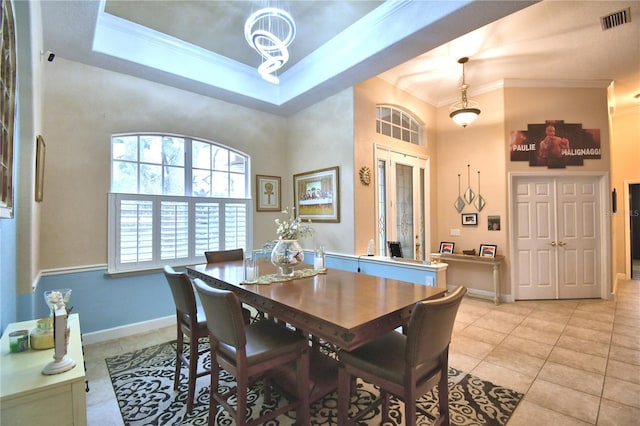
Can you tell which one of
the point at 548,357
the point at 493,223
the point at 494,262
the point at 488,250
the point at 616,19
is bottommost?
the point at 548,357

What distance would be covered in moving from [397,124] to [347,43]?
1.73m

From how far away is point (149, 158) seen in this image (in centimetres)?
355

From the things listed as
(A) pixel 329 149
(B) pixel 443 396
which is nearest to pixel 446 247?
(A) pixel 329 149

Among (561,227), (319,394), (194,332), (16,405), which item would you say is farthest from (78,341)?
(561,227)

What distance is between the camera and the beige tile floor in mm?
2039

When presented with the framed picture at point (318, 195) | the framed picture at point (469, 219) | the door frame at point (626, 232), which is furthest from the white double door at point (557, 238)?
the framed picture at point (318, 195)

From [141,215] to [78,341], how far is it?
7.06 ft

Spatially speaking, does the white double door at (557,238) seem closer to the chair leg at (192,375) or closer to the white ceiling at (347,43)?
the white ceiling at (347,43)

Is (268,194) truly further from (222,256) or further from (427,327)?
(427,327)

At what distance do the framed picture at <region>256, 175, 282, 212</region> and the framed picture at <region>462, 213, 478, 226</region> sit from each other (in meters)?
3.23

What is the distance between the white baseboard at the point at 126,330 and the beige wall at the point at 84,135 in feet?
2.53

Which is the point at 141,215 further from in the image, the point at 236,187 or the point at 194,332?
the point at 194,332

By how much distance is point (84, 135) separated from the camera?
3105 mm

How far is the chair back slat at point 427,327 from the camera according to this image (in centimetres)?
130
